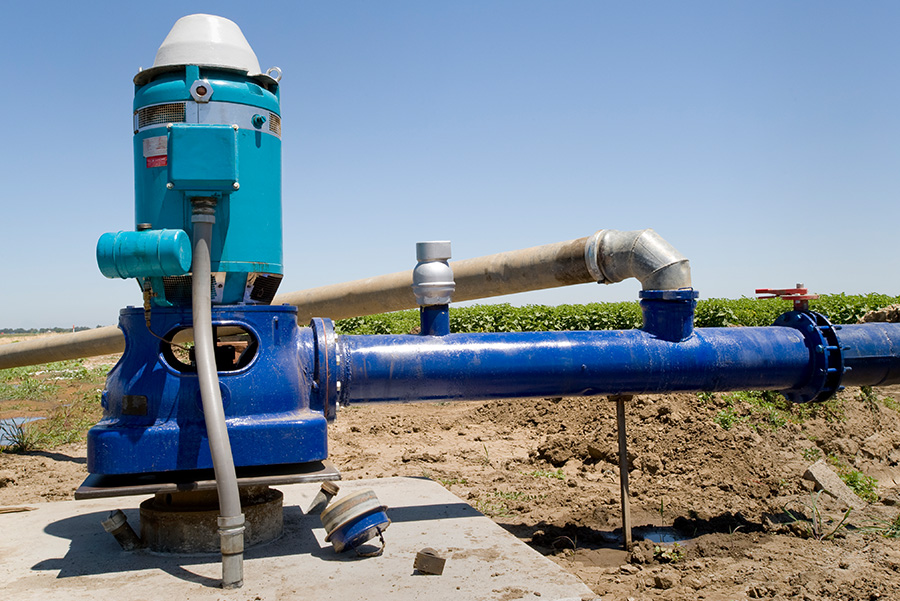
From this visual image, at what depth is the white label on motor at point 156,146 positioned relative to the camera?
11.5ft

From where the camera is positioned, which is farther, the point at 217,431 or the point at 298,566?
the point at 298,566

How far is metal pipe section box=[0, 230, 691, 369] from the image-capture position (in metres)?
4.02

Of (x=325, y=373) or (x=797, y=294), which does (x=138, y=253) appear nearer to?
(x=325, y=373)

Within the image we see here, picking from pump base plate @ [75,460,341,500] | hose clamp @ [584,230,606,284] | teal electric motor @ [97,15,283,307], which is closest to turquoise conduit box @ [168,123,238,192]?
teal electric motor @ [97,15,283,307]

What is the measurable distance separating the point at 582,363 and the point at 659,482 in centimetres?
268

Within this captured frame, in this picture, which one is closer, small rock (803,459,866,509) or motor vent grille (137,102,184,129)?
motor vent grille (137,102,184,129)

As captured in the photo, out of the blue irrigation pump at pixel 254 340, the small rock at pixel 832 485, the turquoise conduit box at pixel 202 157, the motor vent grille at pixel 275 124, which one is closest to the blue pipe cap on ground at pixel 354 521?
the blue irrigation pump at pixel 254 340

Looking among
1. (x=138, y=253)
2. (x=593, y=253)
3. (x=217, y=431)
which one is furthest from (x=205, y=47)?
(x=593, y=253)

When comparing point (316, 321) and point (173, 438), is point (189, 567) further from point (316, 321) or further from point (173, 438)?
point (316, 321)

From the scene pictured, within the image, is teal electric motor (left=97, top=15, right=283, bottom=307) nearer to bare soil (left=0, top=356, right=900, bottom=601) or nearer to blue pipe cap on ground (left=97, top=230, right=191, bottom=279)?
blue pipe cap on ground (left=97, top=230, right=191, bottom=279)

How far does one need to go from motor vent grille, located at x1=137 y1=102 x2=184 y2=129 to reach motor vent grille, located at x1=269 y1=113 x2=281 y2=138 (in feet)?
1.39

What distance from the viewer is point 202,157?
342 centimetres

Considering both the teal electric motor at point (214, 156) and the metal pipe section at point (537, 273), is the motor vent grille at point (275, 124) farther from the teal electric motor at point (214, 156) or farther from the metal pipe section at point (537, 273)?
the metal pipe section at point (537, 273)

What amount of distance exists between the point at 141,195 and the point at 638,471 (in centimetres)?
469
